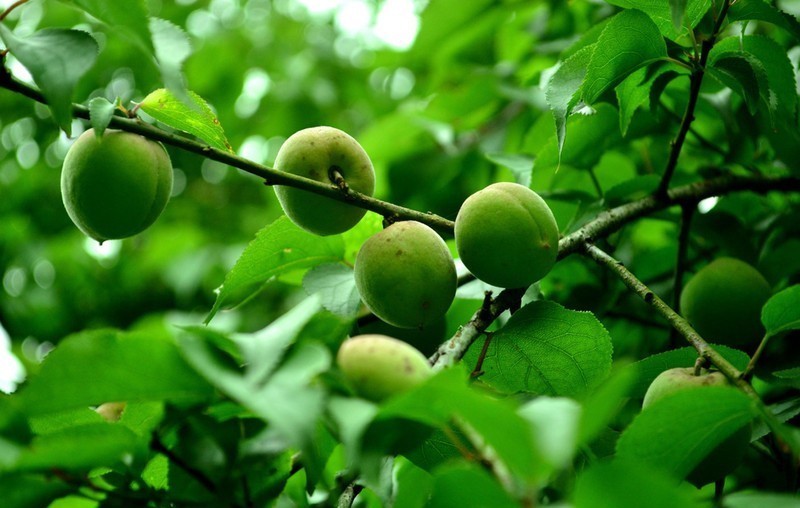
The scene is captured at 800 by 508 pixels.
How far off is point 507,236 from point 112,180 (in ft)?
1.44

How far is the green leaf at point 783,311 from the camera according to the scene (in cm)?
84

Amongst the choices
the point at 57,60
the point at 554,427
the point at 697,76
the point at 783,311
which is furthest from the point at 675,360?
the point at 57,60

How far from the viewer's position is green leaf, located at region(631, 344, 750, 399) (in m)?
0.86

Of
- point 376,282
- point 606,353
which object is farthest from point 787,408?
point 376,282

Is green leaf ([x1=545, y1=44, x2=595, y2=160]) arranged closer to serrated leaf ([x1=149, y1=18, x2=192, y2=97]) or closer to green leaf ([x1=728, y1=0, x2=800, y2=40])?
green leaf ([x1=728, y1=0, x2=800, y2=40])

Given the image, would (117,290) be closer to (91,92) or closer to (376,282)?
(91,92)

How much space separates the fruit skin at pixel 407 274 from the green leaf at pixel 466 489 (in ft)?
0.67

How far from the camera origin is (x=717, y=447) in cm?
75

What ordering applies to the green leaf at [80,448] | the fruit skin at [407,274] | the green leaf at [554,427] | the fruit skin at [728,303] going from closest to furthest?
the green leaf at [554,427] < the green leaf at [80,448] < the fruit skin at [407,274] < the fruit skin at [728,303]

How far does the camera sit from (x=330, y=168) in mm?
919

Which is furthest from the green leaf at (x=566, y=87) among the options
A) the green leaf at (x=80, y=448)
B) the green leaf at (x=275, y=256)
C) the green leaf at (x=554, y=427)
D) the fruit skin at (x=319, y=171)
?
the green leaf at (x=80, y=448)

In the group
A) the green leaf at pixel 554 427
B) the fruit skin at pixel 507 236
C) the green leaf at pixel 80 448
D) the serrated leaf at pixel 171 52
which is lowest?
the green leaf at pixel 80 448

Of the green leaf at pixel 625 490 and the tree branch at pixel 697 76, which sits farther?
the tree branch at pixel 697 76

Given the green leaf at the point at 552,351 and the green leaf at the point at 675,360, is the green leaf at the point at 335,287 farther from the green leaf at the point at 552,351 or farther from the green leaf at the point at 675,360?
the green leaf at the point at 675,360
